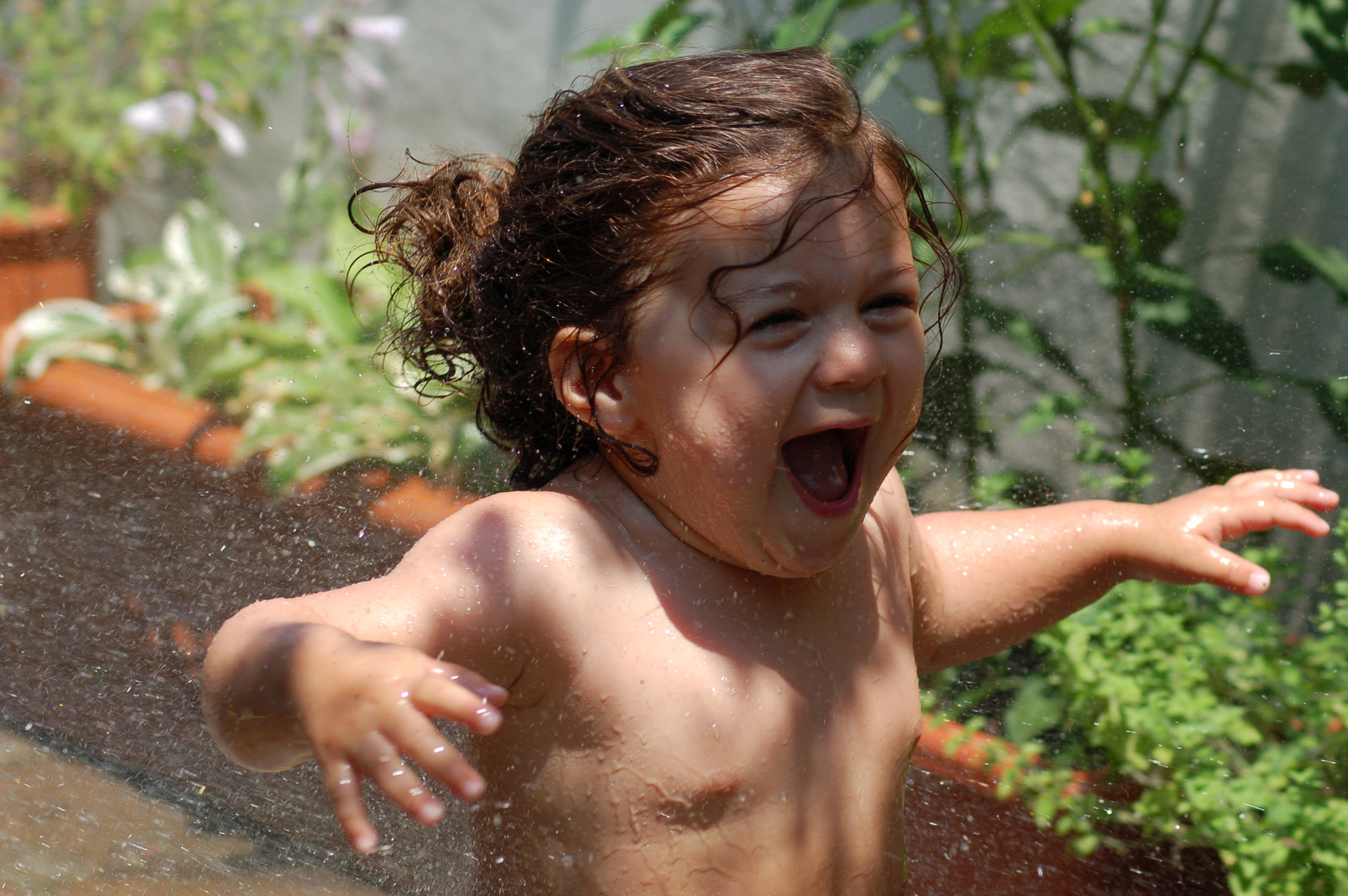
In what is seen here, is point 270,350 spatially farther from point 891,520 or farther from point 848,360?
point 848,360

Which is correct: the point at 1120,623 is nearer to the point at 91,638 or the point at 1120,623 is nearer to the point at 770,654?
the point at 770,654

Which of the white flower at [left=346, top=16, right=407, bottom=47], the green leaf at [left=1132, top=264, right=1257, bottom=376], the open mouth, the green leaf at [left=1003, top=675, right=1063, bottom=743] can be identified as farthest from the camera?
the white flower at [left=346, top=16, right=407, bottom=47]

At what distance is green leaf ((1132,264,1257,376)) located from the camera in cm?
277

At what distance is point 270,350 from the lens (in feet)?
10.8

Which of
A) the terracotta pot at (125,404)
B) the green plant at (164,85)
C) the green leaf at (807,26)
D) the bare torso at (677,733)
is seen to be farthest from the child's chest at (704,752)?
the green plant at (164,85)

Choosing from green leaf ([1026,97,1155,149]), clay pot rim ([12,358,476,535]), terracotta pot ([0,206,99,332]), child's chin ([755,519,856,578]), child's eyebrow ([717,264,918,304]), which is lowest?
terracotta pot ([0,206,99,332])

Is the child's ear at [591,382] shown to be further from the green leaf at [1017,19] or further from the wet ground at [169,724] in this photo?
the green leaf at [1017,19]

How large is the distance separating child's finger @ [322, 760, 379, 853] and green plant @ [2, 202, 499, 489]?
1769 millimetres

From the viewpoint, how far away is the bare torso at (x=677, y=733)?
128 cm

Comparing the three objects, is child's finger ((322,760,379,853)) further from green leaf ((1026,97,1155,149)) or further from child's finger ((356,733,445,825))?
green leaf ((1026,97,1155,149))

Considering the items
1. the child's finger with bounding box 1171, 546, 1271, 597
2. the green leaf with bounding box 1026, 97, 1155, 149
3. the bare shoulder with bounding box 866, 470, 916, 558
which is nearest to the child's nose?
the bare shoulder with bounding box 866, 470, 916, 558

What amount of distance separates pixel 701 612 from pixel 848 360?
0.33m

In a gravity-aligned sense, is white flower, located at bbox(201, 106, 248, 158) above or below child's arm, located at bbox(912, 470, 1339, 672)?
below

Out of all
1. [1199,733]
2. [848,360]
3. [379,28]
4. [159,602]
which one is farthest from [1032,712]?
[379,28]
